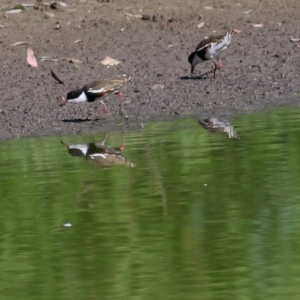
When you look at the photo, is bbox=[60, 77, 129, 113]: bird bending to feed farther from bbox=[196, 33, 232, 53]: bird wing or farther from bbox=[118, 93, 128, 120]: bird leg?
bbox=[196, 33, 232, 53]: bird wing

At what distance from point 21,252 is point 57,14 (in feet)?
38.8

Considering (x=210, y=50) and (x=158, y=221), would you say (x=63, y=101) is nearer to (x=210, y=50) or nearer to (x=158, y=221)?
(x=210, y=50)

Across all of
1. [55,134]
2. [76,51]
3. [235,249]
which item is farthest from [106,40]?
[235,249]

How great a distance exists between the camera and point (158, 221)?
25.3 ft

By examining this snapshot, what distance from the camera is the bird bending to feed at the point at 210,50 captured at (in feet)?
51.6

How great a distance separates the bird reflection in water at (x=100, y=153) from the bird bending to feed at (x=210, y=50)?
14.0 feet

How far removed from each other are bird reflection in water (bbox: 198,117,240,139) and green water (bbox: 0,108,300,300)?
0.28m

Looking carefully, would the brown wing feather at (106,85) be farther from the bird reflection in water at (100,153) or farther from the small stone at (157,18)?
the small stone at (157,18)

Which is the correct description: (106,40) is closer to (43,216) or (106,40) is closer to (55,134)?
(55,134)

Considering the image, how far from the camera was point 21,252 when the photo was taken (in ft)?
23.6

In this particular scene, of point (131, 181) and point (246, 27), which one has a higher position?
point (246, 27)

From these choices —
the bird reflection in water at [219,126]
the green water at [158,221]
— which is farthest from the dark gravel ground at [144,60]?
the green water at [158,221]

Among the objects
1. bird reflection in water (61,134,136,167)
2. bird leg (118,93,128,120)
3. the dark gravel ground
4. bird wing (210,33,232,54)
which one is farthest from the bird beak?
bird wing (210,33,232,54)

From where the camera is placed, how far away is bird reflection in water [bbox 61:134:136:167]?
10.3 metres
